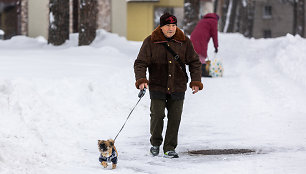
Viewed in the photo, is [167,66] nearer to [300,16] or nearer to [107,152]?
[107,152]

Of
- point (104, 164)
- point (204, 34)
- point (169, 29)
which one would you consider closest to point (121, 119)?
point (169, 29)

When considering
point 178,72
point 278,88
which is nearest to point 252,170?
point 178,72

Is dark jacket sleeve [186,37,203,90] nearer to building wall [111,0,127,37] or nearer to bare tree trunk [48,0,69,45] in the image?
bare tree trunk [48,0,69,45]

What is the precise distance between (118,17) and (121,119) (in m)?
19.1

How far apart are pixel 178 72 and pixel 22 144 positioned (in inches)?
74.9

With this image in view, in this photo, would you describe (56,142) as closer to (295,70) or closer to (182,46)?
(182,46)

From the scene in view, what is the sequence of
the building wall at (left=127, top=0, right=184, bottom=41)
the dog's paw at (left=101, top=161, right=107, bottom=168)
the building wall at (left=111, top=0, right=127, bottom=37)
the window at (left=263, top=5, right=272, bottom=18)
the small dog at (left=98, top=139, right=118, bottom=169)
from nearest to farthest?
the small dog at (left=98, top=139, right=118, bottom=169)
the dog's paw at (left=101, top=161, right=107, bottom=168)
the building wall at (left=111, top=0, right=127, bottom=37)
the building wall at (left=127, top=0, right=184, bottom=41)
the window at (left=263, top=5, right=272, bottom=18)

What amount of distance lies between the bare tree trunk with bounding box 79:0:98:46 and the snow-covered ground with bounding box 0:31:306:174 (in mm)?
3563

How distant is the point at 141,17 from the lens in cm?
3391

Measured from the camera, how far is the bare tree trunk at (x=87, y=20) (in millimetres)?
17562

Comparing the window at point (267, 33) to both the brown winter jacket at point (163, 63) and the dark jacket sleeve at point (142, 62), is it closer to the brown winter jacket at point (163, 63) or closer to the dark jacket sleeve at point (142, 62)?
the brown winter jacket at point (163, 63)

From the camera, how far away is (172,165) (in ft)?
18.9

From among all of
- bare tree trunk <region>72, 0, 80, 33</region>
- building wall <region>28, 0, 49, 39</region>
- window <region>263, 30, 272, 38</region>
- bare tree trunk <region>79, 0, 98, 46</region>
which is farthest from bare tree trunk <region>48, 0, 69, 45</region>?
window <region>263, 30, 272, 38</region>

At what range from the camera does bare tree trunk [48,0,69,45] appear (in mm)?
17391
